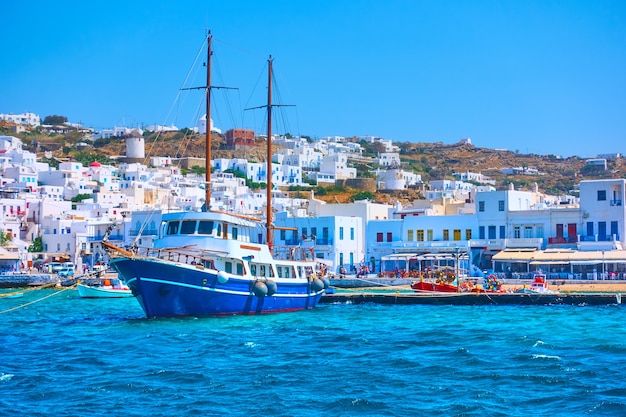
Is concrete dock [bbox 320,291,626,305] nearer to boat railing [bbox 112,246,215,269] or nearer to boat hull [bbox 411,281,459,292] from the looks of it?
boat hull [bbox 411,281,459,292]

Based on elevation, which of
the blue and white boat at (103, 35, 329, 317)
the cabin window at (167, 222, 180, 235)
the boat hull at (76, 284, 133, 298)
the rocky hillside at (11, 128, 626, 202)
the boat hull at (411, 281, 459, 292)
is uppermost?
the rocky hillside at (11, 128, 626, 202)

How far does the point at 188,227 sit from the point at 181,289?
3.21m

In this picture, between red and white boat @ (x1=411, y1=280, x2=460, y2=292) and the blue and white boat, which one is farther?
red and white boat @ (x1=411, y1=280, x2=460, y2=292)

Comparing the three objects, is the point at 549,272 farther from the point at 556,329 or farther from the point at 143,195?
the point at 143,195

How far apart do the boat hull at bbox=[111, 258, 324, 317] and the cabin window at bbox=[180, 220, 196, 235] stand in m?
2.54

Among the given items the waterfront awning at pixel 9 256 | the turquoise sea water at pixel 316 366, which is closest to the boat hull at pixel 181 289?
the turquoise sea water at pixel 316 366

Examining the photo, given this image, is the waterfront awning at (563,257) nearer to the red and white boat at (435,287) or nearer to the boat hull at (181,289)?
the red and white boat at (435,287)

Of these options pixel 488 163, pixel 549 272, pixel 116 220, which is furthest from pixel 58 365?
pixel 488 163

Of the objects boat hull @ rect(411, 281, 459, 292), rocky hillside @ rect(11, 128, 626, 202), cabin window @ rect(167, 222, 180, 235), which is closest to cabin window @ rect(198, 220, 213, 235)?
cabin window @ rect(167, 222, 180, 235)

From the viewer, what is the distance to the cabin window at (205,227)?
36.2 meters

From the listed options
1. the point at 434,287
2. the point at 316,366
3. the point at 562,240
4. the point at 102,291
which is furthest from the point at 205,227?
the point at 562,240

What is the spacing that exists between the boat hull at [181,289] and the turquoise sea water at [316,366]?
2.84 ft

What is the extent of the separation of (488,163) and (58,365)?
182m

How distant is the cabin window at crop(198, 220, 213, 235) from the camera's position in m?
36.2
